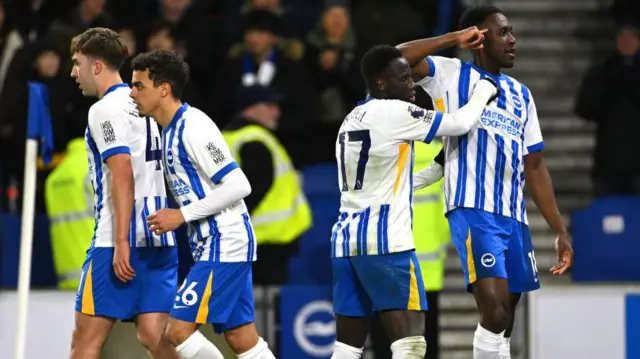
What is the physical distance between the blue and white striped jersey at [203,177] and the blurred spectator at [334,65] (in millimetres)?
4544

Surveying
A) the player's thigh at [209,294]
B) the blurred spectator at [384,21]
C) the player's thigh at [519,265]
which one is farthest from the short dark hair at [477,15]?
the blurred spectator at [384,21]

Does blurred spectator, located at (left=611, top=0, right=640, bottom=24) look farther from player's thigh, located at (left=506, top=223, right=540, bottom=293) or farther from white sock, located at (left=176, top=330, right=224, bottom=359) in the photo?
white sock, located at (left=176, top=330, right=224, bottom=359)

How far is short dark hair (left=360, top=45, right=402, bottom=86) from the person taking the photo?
24.5ft

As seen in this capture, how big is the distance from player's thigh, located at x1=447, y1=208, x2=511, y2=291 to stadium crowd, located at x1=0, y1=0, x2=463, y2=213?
4.11 m

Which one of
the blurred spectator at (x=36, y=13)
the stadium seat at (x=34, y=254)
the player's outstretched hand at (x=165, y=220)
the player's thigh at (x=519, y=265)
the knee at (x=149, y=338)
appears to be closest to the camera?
the player's outstretched hand at (x=165, y=220)

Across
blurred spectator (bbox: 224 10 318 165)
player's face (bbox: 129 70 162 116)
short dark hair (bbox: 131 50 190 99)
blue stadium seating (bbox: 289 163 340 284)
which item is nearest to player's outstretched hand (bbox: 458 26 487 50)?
short dark hair (bbox: 131 50 190 99)

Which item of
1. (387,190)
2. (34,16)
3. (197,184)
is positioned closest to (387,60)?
(387,190)

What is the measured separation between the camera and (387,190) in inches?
295

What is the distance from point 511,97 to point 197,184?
1712 mm

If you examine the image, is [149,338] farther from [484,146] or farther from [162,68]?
[484,146]

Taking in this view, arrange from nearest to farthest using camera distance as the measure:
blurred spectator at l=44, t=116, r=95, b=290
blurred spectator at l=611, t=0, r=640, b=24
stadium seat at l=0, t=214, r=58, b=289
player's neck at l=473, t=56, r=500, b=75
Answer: player's neck at l=473, t=56, r=500, b=75 < blurred spectator at l=44, t=116, r=95, b=290 < stadium seat at l=0, t=214, r=58, b=289 < blurred spectator at l=611, t=0, r=640, b=24

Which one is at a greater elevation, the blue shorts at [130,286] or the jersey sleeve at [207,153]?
the jersey sleeve at [207,153]

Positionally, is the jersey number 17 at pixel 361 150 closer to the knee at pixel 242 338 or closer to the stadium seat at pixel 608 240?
the knee at pixel 242 338

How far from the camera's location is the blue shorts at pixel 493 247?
24.9ft
